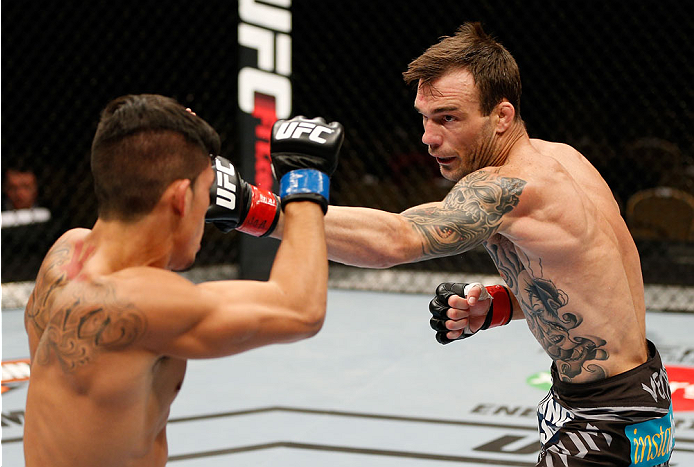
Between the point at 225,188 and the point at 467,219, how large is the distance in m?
0.50

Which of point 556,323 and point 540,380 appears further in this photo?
point 540,380

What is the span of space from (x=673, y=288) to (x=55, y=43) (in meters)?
4.92

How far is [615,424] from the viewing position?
5.86ft

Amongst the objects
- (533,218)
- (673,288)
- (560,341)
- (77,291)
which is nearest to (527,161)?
(533,218)

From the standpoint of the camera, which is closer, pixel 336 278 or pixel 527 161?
pixel 527 161

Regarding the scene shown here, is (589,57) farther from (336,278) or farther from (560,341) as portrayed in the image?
(560,341)

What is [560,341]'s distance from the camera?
6.04ft

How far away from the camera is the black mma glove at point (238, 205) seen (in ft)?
5.51

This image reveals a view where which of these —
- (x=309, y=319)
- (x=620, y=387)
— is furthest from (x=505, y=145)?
(x=309, y=319)

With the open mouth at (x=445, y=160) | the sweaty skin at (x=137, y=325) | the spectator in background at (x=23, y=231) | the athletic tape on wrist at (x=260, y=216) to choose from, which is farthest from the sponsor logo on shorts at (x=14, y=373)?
the sweaty skin at (x=137, y=325)

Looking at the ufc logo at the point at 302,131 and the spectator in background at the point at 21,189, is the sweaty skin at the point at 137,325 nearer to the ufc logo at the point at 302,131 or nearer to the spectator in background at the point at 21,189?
the ufc logo at the point at 302,131

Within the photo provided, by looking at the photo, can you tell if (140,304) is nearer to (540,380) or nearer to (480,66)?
(480,66)

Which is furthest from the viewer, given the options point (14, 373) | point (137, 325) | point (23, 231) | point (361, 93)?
point (361, 93)

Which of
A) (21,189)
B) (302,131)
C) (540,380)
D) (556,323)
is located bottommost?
(540,380)
